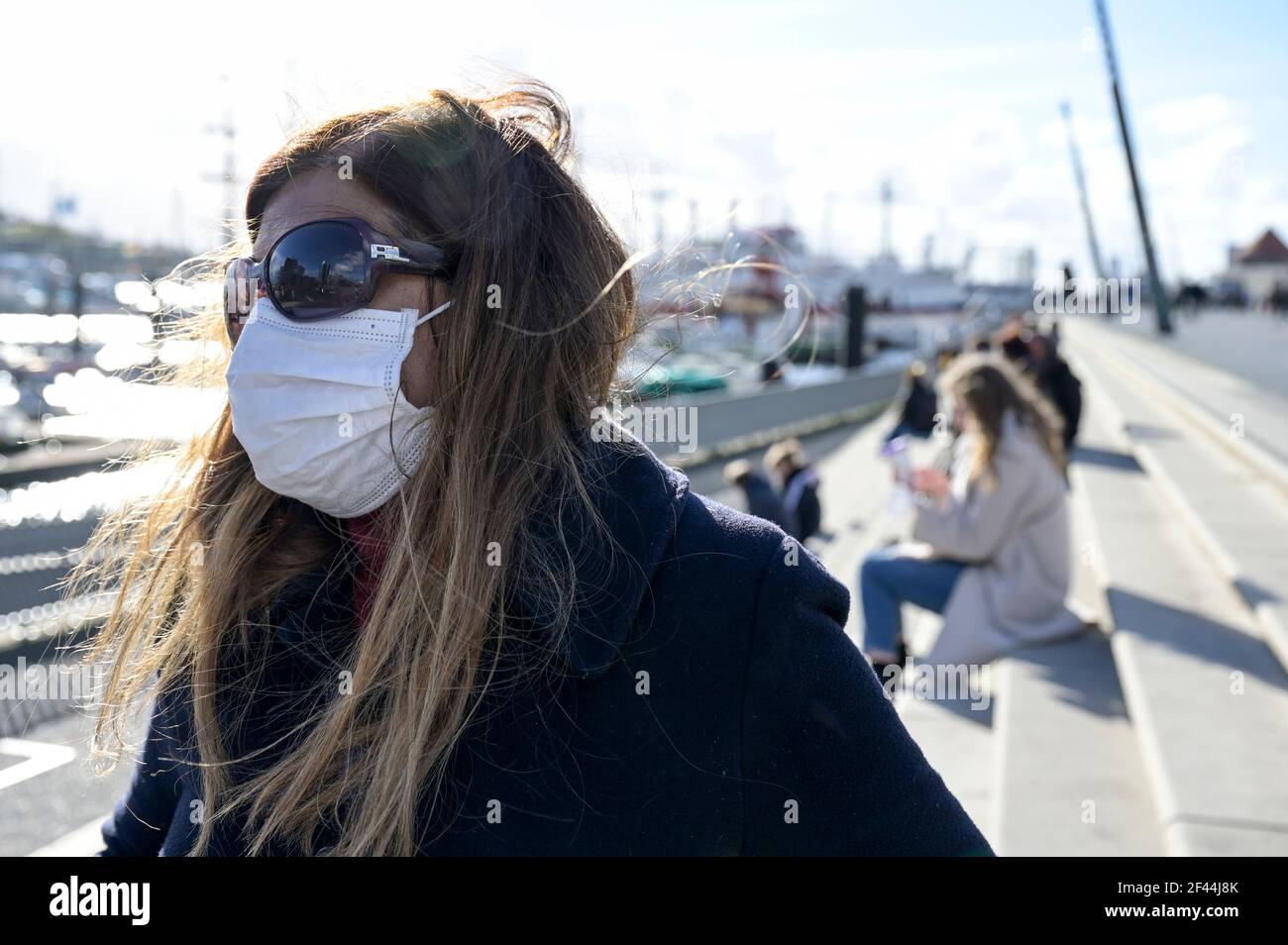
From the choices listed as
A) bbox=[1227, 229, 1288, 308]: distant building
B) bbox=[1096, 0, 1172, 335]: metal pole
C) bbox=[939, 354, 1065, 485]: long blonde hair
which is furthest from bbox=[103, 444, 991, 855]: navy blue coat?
bbox=[1227, 229, 1288, 308]: distant building

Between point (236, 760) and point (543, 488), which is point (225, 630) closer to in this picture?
point (236, 760)

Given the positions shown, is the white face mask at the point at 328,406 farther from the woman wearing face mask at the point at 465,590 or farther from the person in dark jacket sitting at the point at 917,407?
the person in dark jacket sitting at the point at 917,407

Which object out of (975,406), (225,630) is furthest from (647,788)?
(975,406)

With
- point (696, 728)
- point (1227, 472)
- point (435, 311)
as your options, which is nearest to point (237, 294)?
point (435, 311)

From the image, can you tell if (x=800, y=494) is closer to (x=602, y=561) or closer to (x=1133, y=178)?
(x=602, y=561)

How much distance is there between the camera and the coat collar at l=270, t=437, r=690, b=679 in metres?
1.41

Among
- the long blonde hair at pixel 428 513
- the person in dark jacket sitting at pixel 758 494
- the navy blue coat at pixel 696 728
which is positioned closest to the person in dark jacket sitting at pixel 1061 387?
the person in dark jacket sitting at pixel 758 494

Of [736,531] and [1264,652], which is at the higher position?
[736,531]

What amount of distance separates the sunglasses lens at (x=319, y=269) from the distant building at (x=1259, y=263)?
7112 centimetres

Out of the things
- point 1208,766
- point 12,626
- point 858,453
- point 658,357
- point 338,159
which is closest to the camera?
point 338,159

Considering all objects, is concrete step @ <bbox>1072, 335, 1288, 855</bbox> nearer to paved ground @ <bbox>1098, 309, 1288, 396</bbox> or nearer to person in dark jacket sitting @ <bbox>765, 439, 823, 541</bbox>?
person in dark jacket sitting @ <bbox>765, 439, 823, 541</bbox>
